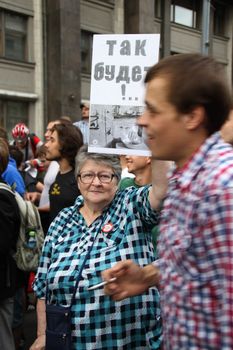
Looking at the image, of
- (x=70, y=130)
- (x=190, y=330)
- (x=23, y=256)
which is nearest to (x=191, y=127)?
(x=190, y=330)

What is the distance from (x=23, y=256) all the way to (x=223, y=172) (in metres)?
2.51

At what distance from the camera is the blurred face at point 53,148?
13.2ft

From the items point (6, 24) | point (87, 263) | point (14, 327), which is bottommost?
point (14, 327)

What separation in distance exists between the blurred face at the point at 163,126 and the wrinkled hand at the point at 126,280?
0.39 m

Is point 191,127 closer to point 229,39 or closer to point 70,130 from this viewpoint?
point 70,130

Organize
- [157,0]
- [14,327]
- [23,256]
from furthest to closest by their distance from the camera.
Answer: [157,0] < [14,327] < [23,256]

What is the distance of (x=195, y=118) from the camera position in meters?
1.15

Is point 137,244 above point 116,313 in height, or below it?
above

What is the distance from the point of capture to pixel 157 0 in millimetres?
22766

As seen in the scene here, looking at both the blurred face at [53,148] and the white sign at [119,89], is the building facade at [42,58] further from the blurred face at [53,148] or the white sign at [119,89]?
the white sign at [119,89]

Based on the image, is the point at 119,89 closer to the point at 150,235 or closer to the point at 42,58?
the point at 150,235

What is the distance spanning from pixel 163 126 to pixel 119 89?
1486 millimetres

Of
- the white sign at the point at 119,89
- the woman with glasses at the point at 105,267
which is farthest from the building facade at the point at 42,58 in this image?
the woman with glasses at the point at 105,267

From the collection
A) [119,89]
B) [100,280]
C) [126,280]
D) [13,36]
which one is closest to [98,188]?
[100,280]
